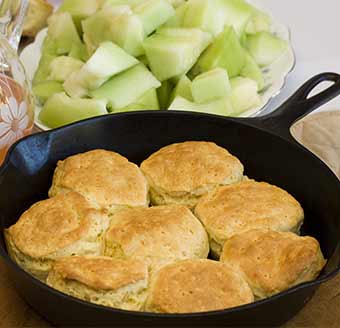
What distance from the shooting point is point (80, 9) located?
74.9 inches

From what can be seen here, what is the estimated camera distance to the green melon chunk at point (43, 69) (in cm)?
181

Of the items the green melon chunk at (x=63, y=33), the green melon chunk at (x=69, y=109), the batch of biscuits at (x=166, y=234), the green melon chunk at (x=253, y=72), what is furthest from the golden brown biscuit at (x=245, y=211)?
the green melon chunk at (x=63, y=33)

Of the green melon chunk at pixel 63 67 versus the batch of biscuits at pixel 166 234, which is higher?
the batch of biscuits at pixel 166 234

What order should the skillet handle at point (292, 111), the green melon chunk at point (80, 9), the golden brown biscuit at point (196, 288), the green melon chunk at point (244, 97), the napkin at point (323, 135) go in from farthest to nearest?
the green melon chunk at point (80, 9) < the green melon chunk at point (244, 97) < the napkin at point (323, 135) < the skillet handle at point (292, 111) < the golden brown biscuit at point (196, 288)

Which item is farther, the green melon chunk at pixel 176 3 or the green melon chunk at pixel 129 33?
the green melon chunk at pixel 176 3

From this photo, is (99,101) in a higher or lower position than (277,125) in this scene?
lower

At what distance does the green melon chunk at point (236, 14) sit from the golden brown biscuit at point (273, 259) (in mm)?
804

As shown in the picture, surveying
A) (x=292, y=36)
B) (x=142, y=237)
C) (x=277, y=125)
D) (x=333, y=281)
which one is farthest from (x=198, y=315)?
(x=292, y=36)

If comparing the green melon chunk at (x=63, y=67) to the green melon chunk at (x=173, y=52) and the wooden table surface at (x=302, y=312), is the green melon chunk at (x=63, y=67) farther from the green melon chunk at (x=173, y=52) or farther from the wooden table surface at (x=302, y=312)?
the wooden table surface at (x=302, y=312)

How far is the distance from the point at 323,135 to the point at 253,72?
0.27 m

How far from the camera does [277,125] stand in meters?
A: 1.35

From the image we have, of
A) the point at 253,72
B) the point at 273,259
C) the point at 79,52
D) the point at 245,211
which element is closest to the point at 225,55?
the point at 253,72

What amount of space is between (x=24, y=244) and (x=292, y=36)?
4.12ft

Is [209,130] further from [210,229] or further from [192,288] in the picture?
[192,288]
